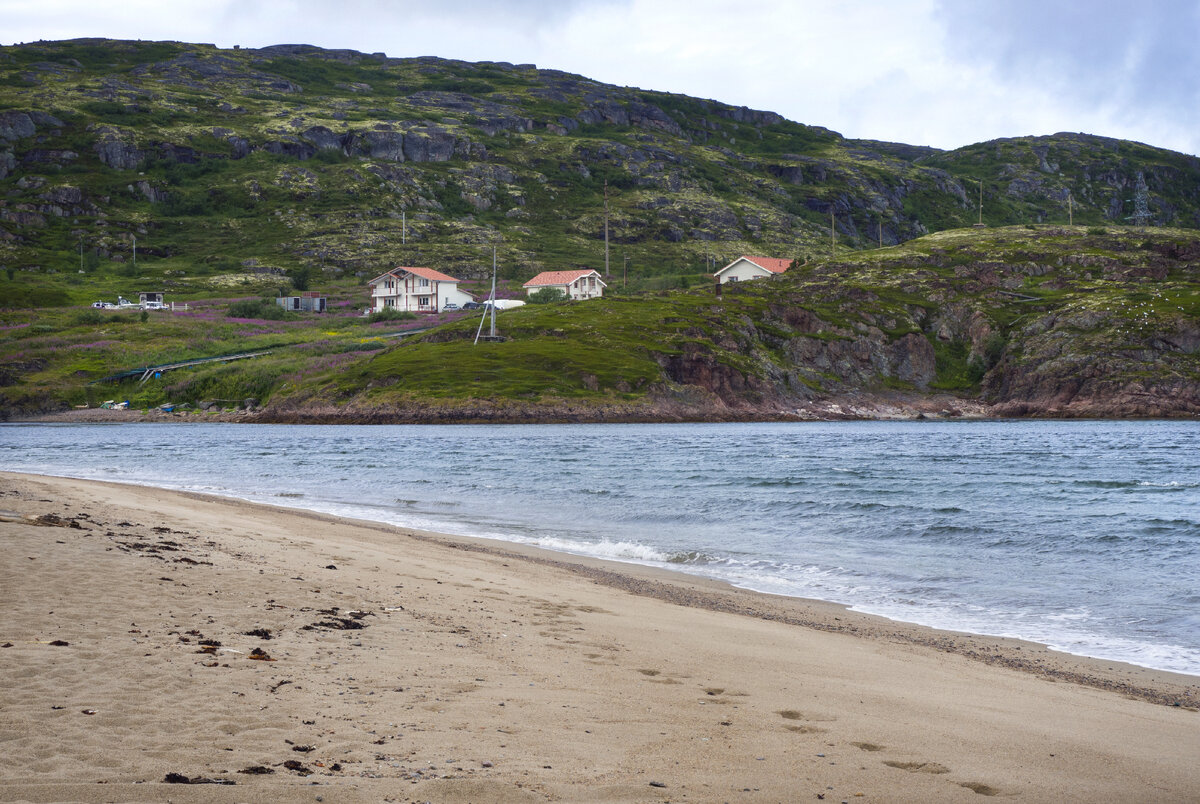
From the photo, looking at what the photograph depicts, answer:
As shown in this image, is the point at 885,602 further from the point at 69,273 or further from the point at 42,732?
the point at 69,273

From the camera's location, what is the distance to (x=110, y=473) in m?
41.8

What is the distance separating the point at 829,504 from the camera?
29938mm

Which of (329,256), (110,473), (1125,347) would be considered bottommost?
(110,473)

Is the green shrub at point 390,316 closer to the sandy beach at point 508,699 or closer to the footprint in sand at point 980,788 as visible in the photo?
the sandy beach at point 508,699

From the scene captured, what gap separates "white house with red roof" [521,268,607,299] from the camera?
508ft

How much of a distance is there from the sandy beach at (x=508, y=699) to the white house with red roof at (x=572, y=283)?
5566 inches

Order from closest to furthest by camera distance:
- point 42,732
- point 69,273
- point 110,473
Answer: point 42,732
point 110,473
point 69,273

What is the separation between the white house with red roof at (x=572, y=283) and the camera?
155m

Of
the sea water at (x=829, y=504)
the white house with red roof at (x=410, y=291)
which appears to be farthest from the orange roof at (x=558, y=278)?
the sea water at (x=829, y=504)

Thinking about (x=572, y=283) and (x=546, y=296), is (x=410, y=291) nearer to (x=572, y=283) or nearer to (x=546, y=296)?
(x=546, y=296)

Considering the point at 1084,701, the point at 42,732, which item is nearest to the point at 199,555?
the point at 42,732

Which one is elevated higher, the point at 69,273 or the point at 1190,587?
the point at 69,273

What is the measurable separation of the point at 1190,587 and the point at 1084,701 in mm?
9477

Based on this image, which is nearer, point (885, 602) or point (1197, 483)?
point (885, 602)
